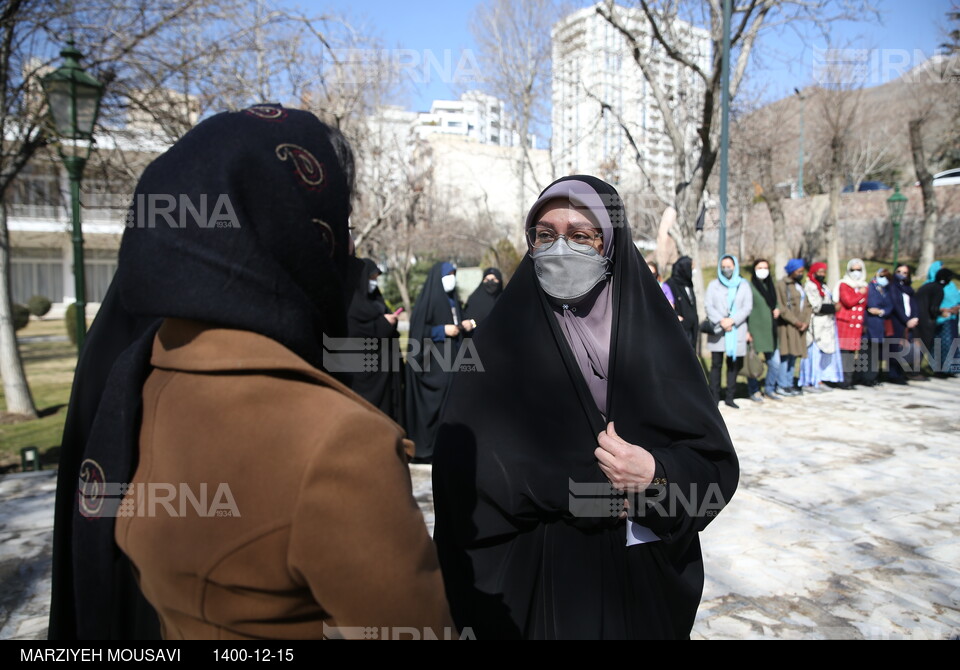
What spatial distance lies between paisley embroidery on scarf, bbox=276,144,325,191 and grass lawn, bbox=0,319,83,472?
812cm

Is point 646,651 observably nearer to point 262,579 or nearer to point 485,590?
point 485,590

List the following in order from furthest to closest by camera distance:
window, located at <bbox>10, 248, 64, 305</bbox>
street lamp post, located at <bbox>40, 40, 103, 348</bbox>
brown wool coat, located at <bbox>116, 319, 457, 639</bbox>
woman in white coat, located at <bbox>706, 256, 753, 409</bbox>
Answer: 1. window, located at <bbox>10, 248, 64, 305</bbox>
2. woman in white coat, located at <bbox>706, 256, 753, 409</bbox>
3. street lamp post, located at <bbox>40, 40, 103, 348</bbox>
4. brown wool coat, located at <bbox>116, 319, 457, 639</bbox>

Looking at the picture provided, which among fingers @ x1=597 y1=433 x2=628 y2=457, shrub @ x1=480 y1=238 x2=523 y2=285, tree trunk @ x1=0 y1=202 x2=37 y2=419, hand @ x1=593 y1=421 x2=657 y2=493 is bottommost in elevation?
tree trunk @ x1=0 y1=202 x2=37 y2=419

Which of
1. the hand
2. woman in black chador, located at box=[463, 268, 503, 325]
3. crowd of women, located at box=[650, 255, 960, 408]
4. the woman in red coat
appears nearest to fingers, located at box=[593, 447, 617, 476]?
the hand

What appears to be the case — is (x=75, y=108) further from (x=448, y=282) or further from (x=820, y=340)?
(x=820, y=340)

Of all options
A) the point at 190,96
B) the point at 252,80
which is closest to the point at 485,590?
the point at 190,96

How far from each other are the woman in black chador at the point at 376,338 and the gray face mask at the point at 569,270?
13.7ft

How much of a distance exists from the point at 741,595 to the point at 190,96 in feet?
35.6

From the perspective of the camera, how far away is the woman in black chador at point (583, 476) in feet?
6.36

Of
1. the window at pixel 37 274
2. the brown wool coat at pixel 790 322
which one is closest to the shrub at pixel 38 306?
the window at pixel 37 274

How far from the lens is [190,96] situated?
1072 cm

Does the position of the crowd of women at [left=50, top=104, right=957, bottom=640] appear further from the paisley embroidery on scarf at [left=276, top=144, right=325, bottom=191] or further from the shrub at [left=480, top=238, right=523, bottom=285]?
the shrub at [left=480, top=238, right=523, bottom=285]

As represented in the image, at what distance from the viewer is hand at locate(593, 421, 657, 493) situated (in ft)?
6.19

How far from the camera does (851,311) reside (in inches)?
432
